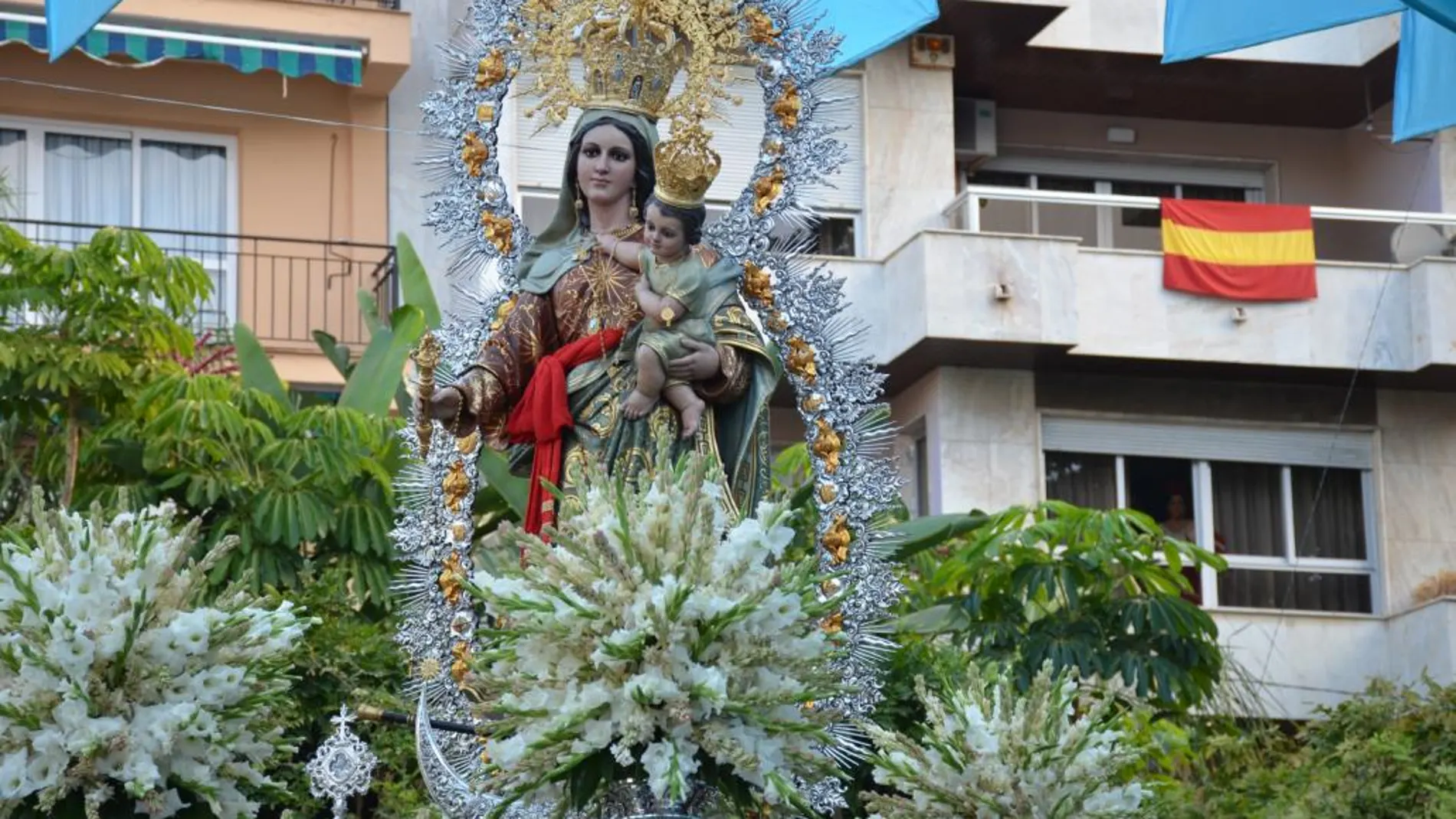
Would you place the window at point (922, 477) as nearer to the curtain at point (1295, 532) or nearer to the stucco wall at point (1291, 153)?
the curtain at point (1295, 532)

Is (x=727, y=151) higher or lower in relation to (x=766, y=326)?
higher

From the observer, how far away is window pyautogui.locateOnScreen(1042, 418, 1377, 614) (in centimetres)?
2336

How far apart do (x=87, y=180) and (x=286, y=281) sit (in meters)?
1.74

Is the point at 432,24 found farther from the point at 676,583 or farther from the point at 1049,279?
the point at 676,583

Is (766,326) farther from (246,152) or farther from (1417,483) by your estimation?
(1417,483)

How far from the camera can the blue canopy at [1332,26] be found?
562 inches

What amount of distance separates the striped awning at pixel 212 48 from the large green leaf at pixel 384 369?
5.25 metres

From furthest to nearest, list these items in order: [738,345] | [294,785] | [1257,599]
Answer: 1. [1257,599]
2. [294,785]
3. [738,345]

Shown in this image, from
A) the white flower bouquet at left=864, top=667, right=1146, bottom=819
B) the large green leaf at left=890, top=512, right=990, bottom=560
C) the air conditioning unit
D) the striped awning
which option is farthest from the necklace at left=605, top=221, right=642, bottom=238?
the air conditioning unit

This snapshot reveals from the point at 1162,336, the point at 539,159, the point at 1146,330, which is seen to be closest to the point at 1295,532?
the point at 1162,336

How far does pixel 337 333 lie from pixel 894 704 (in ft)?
36.1

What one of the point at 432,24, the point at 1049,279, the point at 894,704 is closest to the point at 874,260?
the point at 1049,279

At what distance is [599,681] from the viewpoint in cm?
739

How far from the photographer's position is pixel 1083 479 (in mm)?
23359
